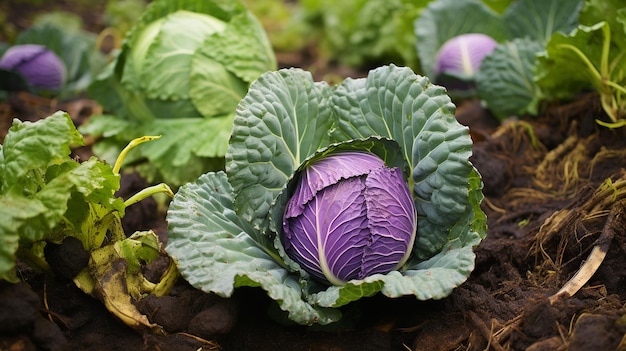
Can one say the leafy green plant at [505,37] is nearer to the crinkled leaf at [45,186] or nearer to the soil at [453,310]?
the soil at [453,310]

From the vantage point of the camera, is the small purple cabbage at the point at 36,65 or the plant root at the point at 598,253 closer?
the plant root at the point at 598,253

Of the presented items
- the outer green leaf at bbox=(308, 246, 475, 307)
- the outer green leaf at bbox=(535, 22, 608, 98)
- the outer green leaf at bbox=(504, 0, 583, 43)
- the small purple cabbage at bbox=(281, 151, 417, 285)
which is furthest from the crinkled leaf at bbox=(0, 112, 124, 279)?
the outer green leaf at bbox=(504, 0, 583, 43)

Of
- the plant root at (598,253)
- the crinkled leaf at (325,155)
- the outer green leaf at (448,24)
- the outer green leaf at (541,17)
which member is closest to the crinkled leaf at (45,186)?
the crinkled leaf at (325,155)

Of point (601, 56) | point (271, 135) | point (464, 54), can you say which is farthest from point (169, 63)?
point (601, 56)

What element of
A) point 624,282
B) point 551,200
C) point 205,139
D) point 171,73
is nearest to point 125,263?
point 205,139

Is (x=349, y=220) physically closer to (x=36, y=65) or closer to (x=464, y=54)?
(x=464, y=54)

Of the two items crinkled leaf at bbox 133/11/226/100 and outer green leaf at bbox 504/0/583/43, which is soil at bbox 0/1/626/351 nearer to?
crinkled leaf at bbox 133/11/226/100
